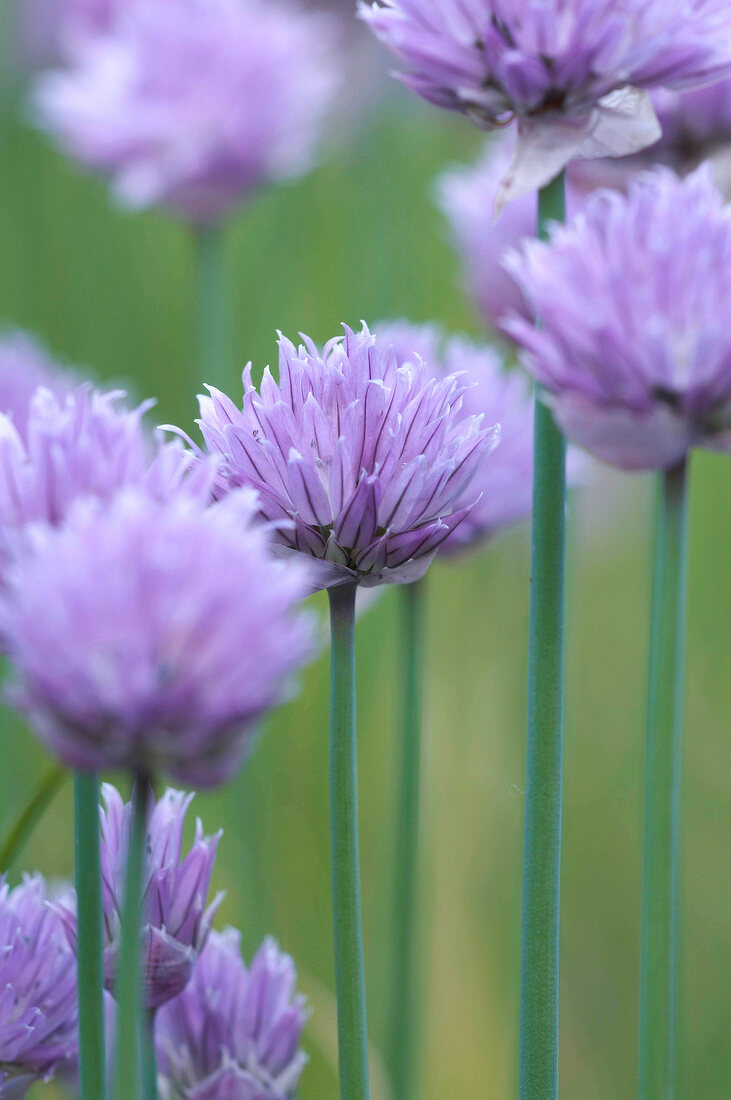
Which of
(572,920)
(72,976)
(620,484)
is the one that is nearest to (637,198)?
(72,976)

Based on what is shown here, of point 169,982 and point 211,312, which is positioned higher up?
point 211,312

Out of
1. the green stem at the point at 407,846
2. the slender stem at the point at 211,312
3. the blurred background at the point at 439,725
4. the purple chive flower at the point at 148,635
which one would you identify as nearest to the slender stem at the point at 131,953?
the purple chive flower at the point at 148,635

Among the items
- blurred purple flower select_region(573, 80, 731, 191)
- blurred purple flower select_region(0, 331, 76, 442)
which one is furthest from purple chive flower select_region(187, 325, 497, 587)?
blurred purple flower select_region(0, 331, 76, 442)

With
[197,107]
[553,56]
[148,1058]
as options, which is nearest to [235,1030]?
[148,1058]

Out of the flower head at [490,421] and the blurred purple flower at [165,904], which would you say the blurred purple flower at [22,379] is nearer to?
the flower head at [490,421]

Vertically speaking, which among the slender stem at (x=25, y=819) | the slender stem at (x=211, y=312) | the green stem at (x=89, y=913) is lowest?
the green stem at (x=89, y=913)

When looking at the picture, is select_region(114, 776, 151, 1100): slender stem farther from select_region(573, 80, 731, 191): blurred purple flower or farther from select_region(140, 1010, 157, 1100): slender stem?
select_region(573, 80, 731, 191): blurred purple flower

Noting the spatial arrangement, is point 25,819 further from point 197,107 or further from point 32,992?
point 197,107
